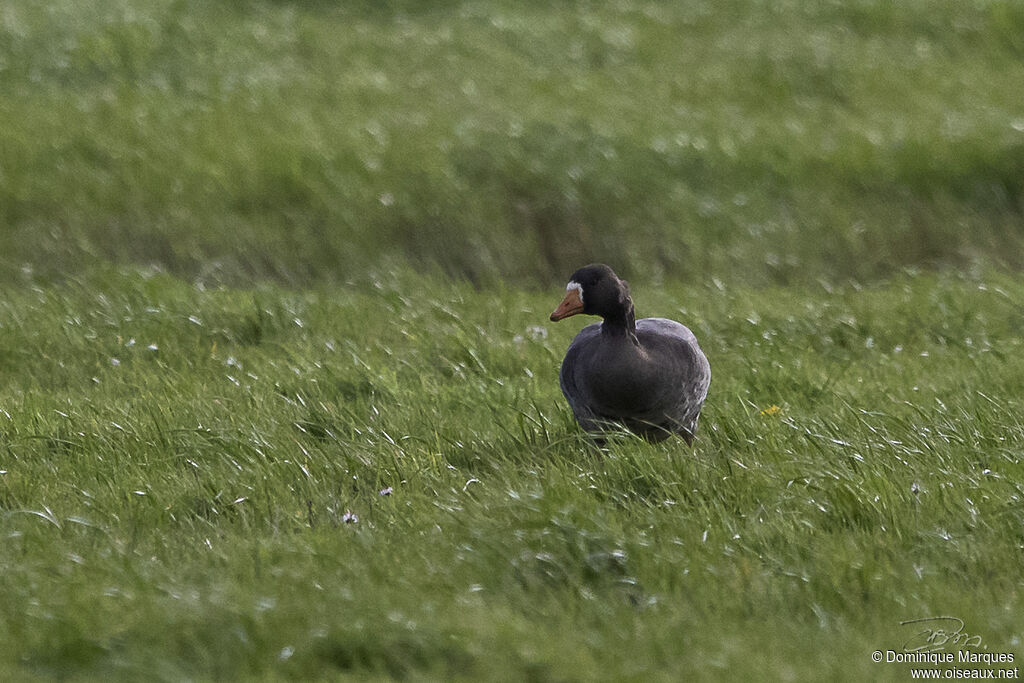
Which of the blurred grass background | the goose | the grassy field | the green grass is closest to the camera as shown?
the green grass

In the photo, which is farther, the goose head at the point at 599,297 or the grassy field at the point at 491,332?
the goose head at the point at 599,297

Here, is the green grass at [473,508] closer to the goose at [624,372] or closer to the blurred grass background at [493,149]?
the goose at [624,372]

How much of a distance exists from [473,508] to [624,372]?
116 cm

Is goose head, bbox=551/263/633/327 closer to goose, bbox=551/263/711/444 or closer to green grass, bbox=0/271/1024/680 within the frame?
goose, bbox=551/263/711/444

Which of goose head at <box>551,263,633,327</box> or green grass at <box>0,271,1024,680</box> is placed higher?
goose head at <box>551,263,633,327</box>

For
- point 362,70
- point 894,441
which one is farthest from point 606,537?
point 362,70

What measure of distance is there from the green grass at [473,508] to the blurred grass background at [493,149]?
2809mm

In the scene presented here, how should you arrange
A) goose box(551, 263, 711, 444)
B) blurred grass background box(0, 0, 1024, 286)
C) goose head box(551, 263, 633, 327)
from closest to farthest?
goose box(551, 263, 711, 444) → goose head box(551, 263, 633, 327) → blurred grass background box(0, 0, 1024, 286)

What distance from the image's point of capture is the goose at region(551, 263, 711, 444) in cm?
573

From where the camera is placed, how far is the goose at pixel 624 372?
5.73 metres
